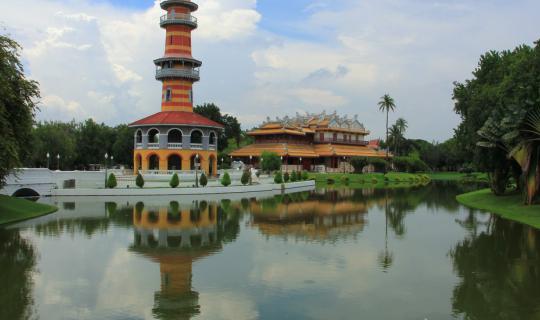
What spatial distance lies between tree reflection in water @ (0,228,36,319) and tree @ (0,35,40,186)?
12.7ft

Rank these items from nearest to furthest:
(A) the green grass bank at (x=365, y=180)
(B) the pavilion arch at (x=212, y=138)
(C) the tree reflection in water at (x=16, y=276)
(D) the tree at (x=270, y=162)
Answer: (C) the tree reflection in water at (x=16, y=276)
(B) the pavilion arch at (x=212, y=138)
(D) the tree at (x=270, y=162)
(A) the green grass bank at (x=365, y=180)

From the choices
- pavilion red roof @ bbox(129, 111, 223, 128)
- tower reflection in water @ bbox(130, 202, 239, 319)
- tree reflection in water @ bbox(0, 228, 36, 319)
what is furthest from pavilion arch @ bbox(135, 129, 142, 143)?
tree reflection in water @ bbox(0, 228, 36, 319)

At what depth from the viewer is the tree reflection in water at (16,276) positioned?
40.8 feet

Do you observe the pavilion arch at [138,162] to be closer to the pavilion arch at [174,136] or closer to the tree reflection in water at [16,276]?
the pavilion arch at [174,136]

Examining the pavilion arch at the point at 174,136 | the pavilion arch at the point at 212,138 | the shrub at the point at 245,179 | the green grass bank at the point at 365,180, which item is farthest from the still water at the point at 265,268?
the green grass bank at the point at 365,180

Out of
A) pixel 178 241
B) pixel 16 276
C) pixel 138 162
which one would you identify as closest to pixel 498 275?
pixel 178 241

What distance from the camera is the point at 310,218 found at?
1236 inches

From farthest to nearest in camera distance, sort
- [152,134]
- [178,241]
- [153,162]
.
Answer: [153,162] → [152,134] → [178,241]

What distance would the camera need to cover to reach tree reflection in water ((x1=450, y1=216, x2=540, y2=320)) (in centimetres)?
1277

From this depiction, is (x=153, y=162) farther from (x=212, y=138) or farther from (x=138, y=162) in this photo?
(x=212, y=138)

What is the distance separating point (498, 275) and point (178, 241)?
12767 mm

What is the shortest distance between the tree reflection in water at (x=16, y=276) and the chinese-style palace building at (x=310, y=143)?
56.7m

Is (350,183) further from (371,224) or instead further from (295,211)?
(371,224)

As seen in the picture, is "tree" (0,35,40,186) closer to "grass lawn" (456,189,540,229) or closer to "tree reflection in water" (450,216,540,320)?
"tree reflection in water" (450,216,540,320)
